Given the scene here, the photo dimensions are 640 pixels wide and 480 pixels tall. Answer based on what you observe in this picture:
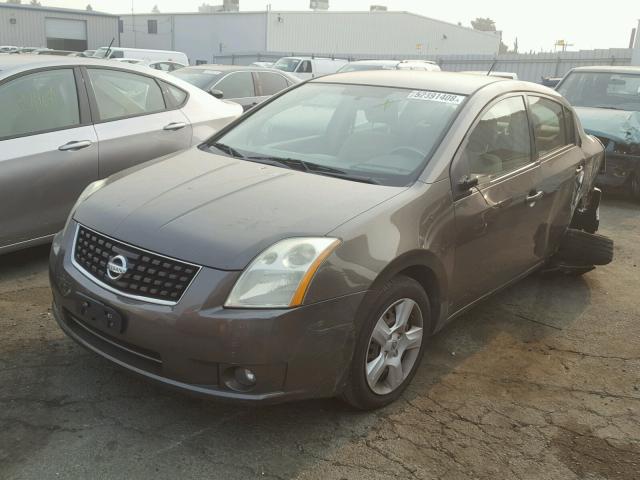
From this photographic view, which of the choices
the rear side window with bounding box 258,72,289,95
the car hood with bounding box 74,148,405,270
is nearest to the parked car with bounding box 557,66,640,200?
the rear side window with bounding box 258,72,289,95

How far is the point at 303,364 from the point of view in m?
2.61

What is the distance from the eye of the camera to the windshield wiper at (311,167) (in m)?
3.29

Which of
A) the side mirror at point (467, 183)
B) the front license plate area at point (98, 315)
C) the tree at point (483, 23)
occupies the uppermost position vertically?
the tree at point (483, 23)

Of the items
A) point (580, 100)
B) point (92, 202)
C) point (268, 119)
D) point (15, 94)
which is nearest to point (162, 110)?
point (15, 94)

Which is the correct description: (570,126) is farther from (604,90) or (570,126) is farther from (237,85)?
(237,85)

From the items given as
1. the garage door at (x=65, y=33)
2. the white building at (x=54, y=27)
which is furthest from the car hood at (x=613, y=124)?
the garage door at (x=65, y=33)

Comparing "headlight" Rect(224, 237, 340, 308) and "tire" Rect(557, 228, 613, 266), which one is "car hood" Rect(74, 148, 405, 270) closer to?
"headlight" Rect(224, 237, 340, 308)

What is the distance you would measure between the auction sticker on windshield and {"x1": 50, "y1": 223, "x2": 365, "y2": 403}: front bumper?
1553 mm

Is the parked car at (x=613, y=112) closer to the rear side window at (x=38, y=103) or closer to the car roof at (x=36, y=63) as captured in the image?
the car roof at (x=36, y=63)

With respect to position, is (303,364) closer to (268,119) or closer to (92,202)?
(92,202)

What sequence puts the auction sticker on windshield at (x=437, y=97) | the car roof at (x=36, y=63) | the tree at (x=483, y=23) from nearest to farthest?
the auction sticker on windshield at (x=437, y=97), the car roof at (x=36, y=63), the tree at (x=483, y=23)

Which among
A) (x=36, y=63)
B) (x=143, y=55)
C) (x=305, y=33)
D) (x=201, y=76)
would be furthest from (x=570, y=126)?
(x=305, y=33)

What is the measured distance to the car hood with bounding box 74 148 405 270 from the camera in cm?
267

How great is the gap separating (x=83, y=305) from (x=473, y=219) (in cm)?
202
